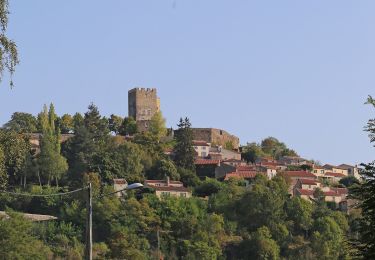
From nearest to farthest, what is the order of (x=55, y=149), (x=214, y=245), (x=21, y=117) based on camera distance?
1. (x=214, y=245)
2. (x=55, y=149)
3. (x=21, y=117)

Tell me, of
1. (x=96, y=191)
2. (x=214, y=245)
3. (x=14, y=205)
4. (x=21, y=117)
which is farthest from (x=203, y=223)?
(x=21, y=117)

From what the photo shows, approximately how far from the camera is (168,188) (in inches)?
3565

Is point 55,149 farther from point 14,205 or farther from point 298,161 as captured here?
point 298,161

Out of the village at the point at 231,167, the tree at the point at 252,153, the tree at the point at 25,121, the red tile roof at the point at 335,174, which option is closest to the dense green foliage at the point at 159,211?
the village at the point at 231,167

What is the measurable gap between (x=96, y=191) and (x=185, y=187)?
43.5 ft

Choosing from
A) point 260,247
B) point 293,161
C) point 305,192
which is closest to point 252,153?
point 293,161

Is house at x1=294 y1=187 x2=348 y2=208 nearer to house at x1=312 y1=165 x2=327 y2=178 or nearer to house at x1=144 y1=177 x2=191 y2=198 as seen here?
house at x1=144 y1=177 x2=191 y2=198

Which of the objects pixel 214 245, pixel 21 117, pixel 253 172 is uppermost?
pixel 21 117

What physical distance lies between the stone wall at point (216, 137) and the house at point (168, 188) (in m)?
23.8

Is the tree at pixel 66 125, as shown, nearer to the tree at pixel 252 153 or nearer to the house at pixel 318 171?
the tree at pixel 252 153

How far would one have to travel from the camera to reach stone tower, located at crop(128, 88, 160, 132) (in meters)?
124

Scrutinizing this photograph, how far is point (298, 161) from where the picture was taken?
11931 centimetres

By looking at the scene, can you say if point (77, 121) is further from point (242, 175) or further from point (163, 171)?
point (242, 175)

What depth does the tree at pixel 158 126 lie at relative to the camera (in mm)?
110188
